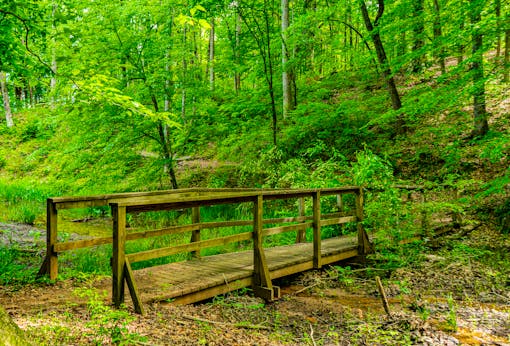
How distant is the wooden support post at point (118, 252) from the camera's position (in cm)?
369

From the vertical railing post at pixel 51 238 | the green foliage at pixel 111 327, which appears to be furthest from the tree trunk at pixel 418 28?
the green foliage at pixel 111 327

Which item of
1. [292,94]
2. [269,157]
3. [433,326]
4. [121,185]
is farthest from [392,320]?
[292,94]

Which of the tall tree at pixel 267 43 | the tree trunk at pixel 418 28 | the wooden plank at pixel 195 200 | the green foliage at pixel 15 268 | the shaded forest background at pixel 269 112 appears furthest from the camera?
the tall tree at pixel 267 43

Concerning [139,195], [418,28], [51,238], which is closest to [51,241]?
[51,238]

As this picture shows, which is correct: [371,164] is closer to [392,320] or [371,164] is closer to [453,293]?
[453,293]

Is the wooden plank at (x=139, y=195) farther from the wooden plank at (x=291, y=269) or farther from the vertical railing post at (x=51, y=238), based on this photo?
the wooden plank at (x=291, y=269)

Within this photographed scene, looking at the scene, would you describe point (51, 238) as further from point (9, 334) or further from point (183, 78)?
point (183, 78)

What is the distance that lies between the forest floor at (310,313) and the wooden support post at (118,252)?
175 millimetres

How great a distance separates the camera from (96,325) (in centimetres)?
301

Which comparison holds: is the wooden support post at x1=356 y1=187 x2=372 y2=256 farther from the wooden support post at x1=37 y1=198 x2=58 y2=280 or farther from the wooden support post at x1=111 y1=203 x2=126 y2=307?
the wooden support post at x1=37 y1=198 x2=58 y2=280

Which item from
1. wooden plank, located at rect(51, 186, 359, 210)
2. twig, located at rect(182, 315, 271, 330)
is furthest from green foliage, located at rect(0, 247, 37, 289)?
twig, located at rect(182, 315, 271, 330)

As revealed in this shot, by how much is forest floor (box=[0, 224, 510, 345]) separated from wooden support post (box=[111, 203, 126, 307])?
0.17m

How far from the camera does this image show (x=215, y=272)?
5121mm

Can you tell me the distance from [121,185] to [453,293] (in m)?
10.2
